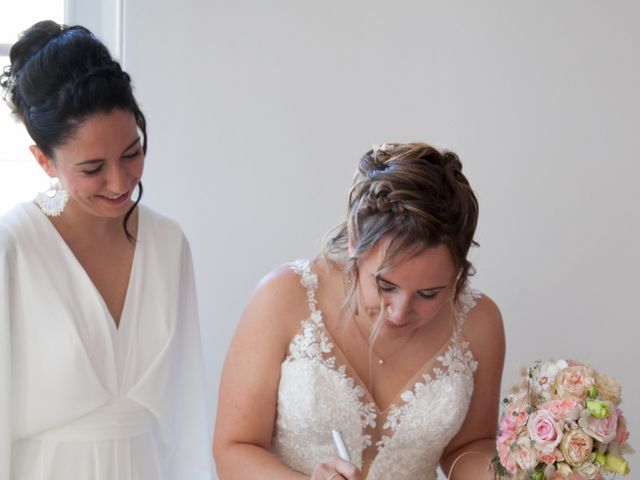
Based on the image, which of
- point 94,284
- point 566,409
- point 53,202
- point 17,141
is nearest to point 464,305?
point 566,409

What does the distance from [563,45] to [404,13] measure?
0.47 metres

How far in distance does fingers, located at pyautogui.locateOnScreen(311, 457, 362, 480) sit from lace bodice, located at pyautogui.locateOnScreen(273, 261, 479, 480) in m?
0.27

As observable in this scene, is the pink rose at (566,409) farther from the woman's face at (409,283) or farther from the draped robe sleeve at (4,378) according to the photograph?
the draped robe sleeve at (4,378)

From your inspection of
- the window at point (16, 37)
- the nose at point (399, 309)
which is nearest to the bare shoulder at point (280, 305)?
the nose at point (399, 309)

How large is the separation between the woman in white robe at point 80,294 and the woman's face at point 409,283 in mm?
450

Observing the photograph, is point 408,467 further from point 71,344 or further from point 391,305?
point 71,344

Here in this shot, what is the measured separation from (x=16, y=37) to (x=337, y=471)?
160cm

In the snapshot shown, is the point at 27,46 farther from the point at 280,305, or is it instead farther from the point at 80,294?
the point at 280,305

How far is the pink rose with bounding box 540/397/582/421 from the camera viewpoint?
1.61 meters

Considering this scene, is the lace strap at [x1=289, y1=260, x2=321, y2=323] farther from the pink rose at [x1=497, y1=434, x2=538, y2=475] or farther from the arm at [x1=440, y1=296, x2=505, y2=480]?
the pink rose at [x1=497, y1=434, x2=538, y2=475]

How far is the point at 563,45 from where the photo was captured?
261cm

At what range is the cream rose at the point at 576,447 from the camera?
160cm

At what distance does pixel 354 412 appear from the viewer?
197 cm

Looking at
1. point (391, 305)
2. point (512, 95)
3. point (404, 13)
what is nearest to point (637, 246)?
point (512, 95)
